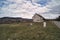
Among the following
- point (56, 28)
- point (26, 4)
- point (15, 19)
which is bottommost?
point (56, 28)

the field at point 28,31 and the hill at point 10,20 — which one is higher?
the hill at point 10,20

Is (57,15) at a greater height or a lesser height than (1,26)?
greater

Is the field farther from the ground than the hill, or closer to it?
closer to it

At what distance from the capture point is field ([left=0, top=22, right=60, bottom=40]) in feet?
8.13

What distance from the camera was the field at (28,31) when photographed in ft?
8.13

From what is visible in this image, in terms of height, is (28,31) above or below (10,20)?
below

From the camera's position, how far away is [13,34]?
249cm

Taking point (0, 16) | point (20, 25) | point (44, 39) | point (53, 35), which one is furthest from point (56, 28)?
point (0, 16)

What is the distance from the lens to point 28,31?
8.28 ft

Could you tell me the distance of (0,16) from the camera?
8.27 feet

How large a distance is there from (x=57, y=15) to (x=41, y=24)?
1.19 feet

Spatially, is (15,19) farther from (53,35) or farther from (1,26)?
(53,35)

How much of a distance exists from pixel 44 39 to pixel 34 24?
0.34m

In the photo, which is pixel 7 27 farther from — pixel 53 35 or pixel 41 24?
pixel 53 35
